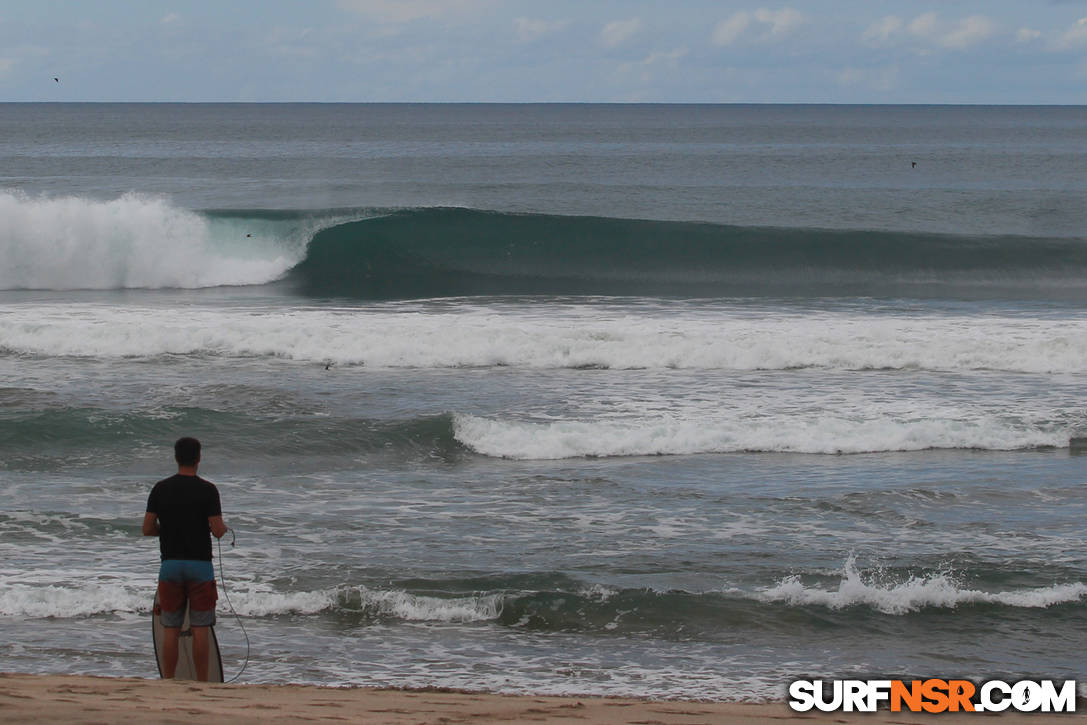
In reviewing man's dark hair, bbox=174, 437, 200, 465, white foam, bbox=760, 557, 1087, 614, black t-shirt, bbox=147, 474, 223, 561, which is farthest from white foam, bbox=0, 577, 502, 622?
man's dark hair, bbox=174, 437, 200, 465

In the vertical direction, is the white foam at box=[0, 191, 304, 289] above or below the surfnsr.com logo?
→ above

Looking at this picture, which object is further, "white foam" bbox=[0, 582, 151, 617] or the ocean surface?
"white foam" bbox=[0, 582, 151, 617]

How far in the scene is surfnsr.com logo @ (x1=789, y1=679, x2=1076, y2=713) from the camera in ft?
19.6

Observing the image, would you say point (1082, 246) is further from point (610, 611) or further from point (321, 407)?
point (610, 611)

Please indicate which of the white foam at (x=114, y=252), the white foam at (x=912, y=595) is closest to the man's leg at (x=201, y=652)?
the white foam at (x=912, y=595)

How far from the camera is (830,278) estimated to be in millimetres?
25719

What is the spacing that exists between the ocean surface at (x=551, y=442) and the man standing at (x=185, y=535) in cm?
106

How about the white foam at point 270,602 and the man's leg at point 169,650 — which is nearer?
the man's leg at point 169,650

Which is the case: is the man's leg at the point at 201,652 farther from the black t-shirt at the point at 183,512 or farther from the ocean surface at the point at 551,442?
the ocean surface at the point at 551,442

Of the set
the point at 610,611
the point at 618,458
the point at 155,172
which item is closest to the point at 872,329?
the point at 618,458

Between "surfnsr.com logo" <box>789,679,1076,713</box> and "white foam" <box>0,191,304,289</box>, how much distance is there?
792 inches

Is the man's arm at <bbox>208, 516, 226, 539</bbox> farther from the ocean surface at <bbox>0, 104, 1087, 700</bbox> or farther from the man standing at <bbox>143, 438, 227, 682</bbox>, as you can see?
the ocean surface at <bbox>0, 104, 1087, 700</bbox>

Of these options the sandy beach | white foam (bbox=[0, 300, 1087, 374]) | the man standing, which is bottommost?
the sandy beach

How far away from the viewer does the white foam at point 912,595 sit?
7.79 metres
